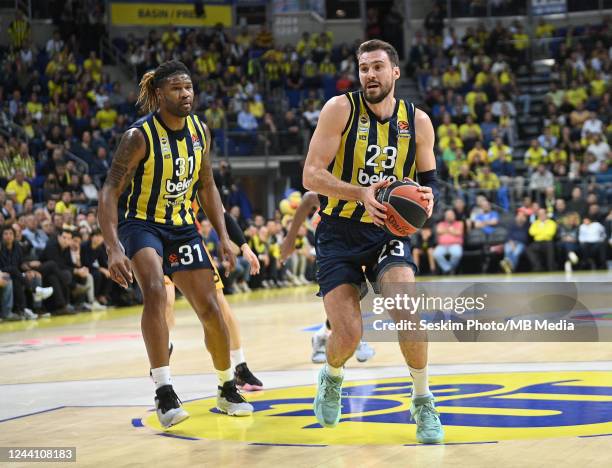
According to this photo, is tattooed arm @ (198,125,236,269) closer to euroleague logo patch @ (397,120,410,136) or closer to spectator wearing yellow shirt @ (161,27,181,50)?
euroleague logo patch @ (397,120,410,136)

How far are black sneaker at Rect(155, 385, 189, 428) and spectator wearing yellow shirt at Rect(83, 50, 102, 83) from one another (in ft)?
66.9

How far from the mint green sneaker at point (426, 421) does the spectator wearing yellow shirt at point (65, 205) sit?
502 inches

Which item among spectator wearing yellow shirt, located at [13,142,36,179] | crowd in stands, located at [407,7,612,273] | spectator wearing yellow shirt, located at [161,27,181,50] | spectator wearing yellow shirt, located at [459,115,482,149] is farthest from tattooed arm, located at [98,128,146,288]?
spectator wearing yellow shirt, located at [161,27,181,50]

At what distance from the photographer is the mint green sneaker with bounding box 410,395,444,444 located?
5.43 meters

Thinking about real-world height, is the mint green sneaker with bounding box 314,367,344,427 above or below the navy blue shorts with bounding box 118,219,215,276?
below

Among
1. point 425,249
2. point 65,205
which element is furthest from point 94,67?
point 425,249

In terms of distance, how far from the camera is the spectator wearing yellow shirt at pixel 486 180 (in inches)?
917

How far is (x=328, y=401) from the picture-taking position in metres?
5.88

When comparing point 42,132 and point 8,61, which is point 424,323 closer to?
point 42,132

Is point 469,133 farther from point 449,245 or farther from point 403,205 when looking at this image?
point 403,205

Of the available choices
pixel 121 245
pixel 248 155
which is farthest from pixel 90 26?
pixel 121 245

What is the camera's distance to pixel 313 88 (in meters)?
28.2

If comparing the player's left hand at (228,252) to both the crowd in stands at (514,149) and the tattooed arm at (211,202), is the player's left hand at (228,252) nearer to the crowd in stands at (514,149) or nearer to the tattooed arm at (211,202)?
the tattooed arm at (211,202)

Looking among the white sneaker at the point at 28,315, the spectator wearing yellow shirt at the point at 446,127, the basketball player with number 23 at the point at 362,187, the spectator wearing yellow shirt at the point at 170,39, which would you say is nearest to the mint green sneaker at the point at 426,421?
the basketball player with number 23 at the point at 362,187
